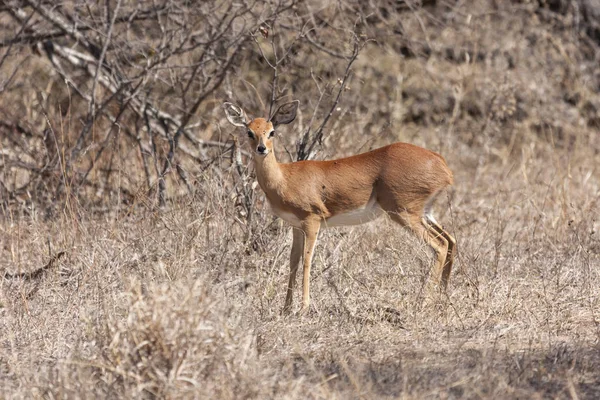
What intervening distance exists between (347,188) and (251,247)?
3.16 feet

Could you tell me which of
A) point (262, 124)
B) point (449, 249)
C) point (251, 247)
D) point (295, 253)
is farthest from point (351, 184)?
point (251, 247)

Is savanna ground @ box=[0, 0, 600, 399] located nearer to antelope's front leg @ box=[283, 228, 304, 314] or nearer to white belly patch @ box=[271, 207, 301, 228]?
antelope's front leg @ box=[283, 228, 304, 314]

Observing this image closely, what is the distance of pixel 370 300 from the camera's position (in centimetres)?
560

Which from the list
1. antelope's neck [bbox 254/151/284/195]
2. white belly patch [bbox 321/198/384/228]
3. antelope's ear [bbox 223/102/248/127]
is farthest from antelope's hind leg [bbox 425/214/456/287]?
antelope's ear [bbox 223/102/248/127]

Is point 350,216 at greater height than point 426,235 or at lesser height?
greater

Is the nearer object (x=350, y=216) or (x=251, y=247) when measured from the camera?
(x=350, y=216)

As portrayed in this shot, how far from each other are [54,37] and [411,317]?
15.3ft

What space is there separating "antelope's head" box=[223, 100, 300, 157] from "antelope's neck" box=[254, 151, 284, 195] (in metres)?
0.07

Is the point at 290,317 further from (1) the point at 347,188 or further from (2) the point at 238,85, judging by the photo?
(2) the point at 238,85

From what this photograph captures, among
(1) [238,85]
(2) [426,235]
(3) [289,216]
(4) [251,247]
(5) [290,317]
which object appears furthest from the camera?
(1) [238,85]

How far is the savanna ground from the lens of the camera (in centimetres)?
427

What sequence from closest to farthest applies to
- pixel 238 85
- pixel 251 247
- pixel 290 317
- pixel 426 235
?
pixel 290 317
pixel 426 235
pixel 251 247
pixel 238 85

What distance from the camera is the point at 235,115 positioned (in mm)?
5945

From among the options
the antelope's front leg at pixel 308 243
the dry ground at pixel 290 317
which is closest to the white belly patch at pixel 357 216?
the antelope's front leg at pixel 308 243
